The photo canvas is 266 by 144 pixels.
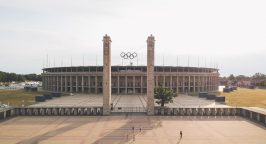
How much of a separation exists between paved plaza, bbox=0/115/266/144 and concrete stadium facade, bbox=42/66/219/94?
6774 centimetres

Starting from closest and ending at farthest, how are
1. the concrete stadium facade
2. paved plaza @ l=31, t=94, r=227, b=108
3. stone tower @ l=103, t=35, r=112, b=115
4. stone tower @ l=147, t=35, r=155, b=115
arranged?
1. stone tower @ l=103, t=35, r=112, b=115
2. stone tower @ l=147, t=35, r=155, b=115
3. paved plaza @ l=31, t=94, r=227, b=108
4. the concrete stadium facade

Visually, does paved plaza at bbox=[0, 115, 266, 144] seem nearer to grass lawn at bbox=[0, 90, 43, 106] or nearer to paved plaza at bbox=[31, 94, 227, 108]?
paved plaza at bbox=[31, 94, 227, 108]

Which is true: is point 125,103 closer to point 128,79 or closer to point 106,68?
point 106,68

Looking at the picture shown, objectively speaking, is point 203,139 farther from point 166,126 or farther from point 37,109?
point 37,109

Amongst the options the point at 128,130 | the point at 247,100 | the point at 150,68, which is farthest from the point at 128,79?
the point at 128,130

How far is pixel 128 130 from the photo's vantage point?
5341 centimetres

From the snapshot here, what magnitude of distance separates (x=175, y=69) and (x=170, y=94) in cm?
6657

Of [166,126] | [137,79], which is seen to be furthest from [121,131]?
[137,79]

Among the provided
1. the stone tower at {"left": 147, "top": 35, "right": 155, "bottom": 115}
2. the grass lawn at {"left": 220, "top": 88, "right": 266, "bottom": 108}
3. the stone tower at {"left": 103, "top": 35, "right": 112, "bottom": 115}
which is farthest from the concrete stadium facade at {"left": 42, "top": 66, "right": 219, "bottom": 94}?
the stone tower at {"left": 147, "top": 35, "right": 155, "bottom": 115}

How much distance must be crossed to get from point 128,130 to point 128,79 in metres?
83.6

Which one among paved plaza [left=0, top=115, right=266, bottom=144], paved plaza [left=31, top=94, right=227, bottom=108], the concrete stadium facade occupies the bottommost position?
paved plaza [left=0, top=115, right=266, bottom=144]

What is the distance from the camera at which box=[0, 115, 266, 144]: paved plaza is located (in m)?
46.4

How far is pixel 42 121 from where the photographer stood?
62781mm

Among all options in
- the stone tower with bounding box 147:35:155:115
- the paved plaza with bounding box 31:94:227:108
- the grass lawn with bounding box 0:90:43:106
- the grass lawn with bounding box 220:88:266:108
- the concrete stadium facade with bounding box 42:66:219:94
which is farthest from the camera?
the concrete stadium facade with bounding box 42:66:219:94
